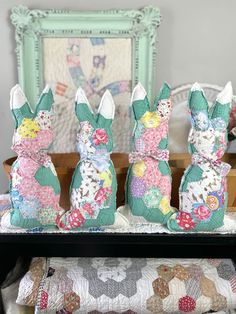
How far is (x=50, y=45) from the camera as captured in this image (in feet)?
5.03

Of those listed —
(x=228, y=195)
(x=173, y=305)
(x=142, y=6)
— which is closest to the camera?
(x=173, y=305)

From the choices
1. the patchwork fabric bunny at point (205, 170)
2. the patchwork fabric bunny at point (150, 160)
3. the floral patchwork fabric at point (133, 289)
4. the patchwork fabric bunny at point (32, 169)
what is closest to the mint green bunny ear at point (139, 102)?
the patchwork fabric bunny at point (150, 160)

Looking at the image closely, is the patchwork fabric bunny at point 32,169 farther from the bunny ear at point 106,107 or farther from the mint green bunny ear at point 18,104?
the bunny ear at point 106,107

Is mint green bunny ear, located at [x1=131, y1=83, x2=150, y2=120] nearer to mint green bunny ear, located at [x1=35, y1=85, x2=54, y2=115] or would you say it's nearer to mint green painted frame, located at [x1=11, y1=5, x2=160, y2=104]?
mint green bunny ear, located at [x1=35, y1=85, x2=54, y2=115]

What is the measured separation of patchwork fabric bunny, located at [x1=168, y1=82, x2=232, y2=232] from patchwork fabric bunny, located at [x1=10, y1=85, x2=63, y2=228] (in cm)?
39

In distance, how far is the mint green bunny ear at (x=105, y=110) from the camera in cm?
120

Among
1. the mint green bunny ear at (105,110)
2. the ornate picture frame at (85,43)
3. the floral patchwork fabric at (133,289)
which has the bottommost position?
the floral patchwork fabric at (133,289)

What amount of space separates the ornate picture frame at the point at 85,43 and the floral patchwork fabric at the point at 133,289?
2.15ft

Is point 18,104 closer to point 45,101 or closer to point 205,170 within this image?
point 45,101

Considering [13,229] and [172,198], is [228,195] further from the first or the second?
[13,229]

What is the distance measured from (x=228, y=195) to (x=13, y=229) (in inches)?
27.6

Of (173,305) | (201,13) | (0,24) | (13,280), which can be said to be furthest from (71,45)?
(173,305)

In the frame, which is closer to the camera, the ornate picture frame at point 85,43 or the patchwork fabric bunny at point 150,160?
the patchwork fabric bunny at point 150,160

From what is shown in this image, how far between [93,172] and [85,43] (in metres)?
0.57
